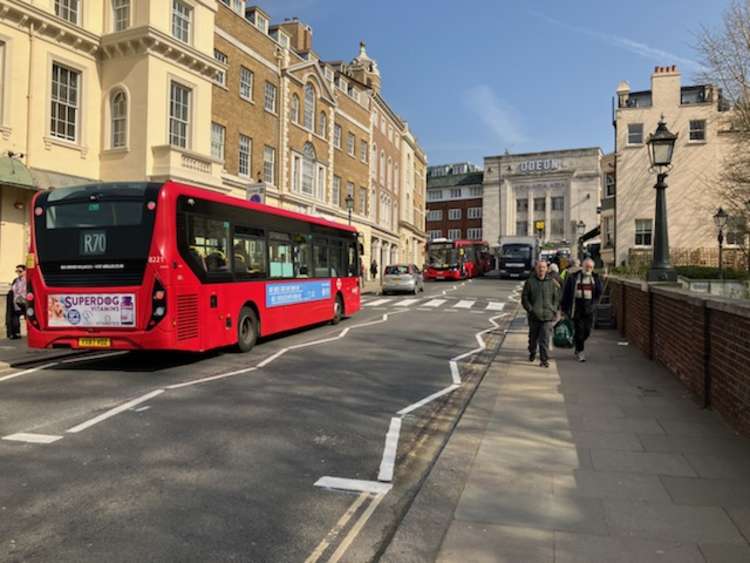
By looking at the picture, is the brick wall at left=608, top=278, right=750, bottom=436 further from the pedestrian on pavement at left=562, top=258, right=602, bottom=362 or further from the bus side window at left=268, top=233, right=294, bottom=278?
the bus side window at left=268, top=233, right=294, bottom=278

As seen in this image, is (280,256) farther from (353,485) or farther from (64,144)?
(64,144)

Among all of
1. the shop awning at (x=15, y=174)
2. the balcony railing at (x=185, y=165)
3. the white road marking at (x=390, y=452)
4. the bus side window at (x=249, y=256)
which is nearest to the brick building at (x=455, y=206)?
the balcony railing at (x=185, y=165)

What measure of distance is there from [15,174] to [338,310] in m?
9.49

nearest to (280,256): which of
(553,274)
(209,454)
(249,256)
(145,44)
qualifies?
(249,256)

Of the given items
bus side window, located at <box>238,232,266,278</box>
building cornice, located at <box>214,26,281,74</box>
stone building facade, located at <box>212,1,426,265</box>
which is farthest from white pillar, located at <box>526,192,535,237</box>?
bus side window, located at <box>238,232,266,278</box>

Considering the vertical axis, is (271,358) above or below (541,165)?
below

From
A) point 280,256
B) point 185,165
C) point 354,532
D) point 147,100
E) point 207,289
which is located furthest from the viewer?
point 185,165

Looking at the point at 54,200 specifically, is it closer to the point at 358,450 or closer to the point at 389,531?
the point at 358,450

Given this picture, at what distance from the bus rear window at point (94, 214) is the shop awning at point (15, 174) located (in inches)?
294

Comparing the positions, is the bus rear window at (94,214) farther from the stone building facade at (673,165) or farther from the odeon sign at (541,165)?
the odeon sign at (541,165)

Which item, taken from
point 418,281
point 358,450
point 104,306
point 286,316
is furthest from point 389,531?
point 418,281

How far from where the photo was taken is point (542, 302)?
9.80 m

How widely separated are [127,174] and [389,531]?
1825 cm

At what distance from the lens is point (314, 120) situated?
3544 centimetres
